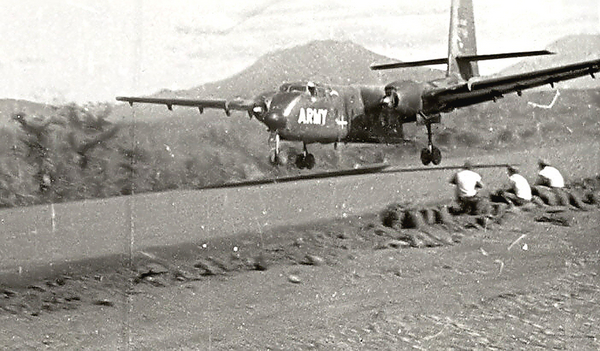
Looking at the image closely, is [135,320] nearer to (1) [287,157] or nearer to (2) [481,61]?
(1) [287,157]

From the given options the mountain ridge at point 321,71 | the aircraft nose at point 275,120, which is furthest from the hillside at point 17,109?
the aircraft nose at point 275,120

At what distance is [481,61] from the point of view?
4.37 meters

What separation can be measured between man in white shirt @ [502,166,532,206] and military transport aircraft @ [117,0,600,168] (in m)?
0.43

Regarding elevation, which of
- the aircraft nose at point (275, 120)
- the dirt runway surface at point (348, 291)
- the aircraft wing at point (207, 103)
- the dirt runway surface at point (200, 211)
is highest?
the aircraft wing at point (207, 103)

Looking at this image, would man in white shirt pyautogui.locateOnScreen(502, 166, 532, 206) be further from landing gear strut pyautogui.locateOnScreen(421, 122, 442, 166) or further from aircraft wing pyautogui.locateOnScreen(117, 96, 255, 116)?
aircraft wing pyautogui.locateOnScreen(117, 96, 255, 116)

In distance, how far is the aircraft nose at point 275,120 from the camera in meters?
4.27

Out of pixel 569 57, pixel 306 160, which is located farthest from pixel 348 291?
pixel 569 57

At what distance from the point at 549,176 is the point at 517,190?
187mm

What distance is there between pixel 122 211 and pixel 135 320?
1.88 ft

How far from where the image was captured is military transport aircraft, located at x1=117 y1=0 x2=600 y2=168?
4.29m

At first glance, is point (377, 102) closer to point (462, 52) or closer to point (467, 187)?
point (462, 52)

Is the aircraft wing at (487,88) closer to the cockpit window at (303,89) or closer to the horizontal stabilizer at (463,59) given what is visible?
the horizontal stabilizer at (463,59)

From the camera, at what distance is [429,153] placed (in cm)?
437

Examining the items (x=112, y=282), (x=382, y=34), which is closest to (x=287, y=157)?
(x=382, y=34)
